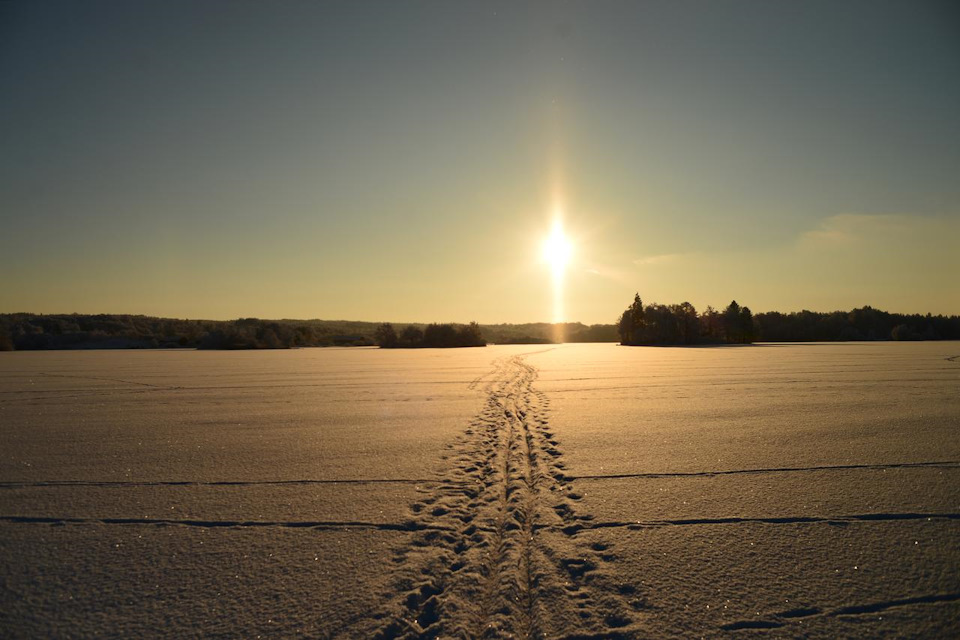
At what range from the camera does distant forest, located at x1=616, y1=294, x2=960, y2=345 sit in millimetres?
40188

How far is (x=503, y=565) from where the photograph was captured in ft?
9.00

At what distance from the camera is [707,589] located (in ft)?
8.26

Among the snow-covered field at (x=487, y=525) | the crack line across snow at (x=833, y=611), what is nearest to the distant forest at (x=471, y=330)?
the snow-covered field at (x=487, y=525)

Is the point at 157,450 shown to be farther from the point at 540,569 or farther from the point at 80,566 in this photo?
the point at 540,569

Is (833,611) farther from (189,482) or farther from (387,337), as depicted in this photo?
(387,337)

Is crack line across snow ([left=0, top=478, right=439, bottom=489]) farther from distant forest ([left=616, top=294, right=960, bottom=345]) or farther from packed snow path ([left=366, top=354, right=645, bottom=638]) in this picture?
distant forest ([left=616, top=294, right=960, bottom=345])

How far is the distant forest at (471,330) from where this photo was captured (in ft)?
103

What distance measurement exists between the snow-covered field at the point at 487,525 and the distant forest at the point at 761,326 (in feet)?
114

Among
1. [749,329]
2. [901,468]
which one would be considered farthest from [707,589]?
[749,329]

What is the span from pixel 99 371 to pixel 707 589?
17838 mm

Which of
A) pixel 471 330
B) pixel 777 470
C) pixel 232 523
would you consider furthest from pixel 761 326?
pixel 232 523

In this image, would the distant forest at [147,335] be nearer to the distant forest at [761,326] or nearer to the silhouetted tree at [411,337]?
the silhouetted tree at [411,337]

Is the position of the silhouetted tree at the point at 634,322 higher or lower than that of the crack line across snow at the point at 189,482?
higher

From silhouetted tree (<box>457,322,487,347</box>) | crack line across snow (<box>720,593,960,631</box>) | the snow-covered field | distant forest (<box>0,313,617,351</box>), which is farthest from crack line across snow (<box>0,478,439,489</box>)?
silhouetted tree (<box>457,322,487,347</box>)
